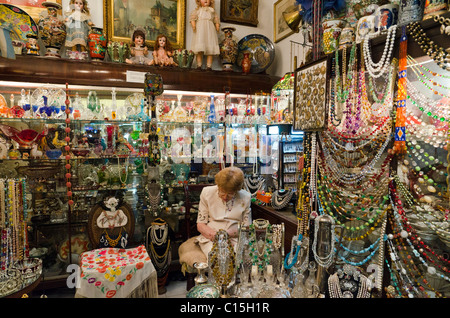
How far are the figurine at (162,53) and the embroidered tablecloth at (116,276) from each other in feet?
7.60

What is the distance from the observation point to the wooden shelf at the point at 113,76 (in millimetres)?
2914

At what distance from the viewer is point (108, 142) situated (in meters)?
3.44

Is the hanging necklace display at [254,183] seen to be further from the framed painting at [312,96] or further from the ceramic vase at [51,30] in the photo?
the ceramic vase at [51,30]

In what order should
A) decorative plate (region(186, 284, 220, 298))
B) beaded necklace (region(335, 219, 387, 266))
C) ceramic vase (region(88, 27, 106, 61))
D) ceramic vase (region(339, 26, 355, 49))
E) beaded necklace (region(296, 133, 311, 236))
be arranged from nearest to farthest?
decorative plate (region(186, 284, 220, 298)), beaded necklace (region(335, 219, 387, 266)), ceramic vase (region(339, 26, 355, 49)), beaded necklace (region(296, 133, 311, 236)), ceramic vase (region(88, 27, 106, 61))

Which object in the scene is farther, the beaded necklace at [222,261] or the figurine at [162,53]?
the figurine at [162,53]

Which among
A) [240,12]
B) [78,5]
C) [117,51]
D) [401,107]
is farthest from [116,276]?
[240,12]

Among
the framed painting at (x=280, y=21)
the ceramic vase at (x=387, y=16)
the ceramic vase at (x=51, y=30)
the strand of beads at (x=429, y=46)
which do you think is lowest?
the strand of beads at (x=429, y=46)

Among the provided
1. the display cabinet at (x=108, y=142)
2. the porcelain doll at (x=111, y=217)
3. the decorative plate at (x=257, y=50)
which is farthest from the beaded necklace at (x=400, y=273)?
the decorative plate at (x=257, y=50)

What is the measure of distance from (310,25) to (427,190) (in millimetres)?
1627

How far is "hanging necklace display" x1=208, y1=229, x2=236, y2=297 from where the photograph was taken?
1.49 m

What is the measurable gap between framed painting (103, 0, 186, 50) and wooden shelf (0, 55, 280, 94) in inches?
25.3

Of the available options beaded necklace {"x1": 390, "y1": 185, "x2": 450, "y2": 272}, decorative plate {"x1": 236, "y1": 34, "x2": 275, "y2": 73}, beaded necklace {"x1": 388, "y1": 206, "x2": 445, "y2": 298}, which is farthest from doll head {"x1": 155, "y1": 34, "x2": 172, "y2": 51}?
beaded necklace {"x1": 388, "y1": 206, "x2": 445, "y2": 298}

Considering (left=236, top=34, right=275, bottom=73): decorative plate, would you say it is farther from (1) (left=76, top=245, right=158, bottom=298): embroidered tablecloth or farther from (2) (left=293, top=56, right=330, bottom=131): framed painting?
(1) (left=76, top=245, right=158, bottom=298): embroidered tablecloth
